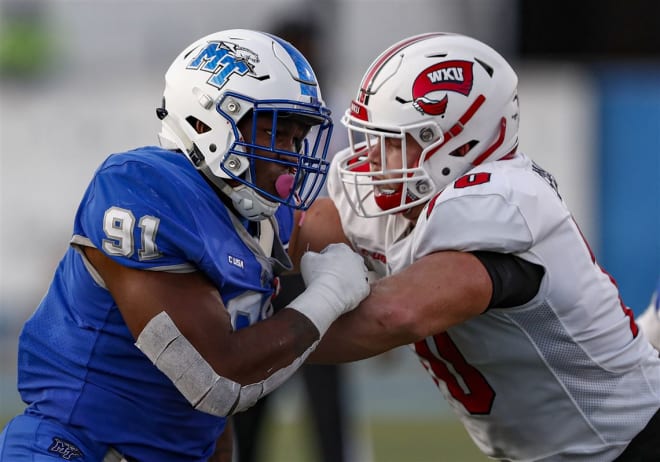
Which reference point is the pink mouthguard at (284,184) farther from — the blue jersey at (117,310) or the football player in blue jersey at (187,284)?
the blue jersey at (117,310)

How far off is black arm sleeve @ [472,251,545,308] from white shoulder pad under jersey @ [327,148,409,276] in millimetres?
421

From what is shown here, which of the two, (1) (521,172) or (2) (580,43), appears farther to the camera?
(2) (580,43)

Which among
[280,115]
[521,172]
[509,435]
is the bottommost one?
[509,435]

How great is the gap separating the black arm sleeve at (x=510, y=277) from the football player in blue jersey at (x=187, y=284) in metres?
0.27

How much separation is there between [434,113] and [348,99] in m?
4.03

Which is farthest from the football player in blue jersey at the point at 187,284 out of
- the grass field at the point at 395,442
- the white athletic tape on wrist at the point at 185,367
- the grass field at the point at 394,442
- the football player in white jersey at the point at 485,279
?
the grass field at the point at 395,442

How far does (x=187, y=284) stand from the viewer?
7.55 feet

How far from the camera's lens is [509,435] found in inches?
110

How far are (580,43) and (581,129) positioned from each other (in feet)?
2.30

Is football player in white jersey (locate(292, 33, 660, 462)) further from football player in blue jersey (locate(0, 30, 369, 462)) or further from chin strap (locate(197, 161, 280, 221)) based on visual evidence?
chin strap (locate(197, 161, 280, 221))

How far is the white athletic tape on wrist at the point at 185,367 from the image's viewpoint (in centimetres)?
225

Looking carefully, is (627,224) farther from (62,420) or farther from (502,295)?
(62,420)

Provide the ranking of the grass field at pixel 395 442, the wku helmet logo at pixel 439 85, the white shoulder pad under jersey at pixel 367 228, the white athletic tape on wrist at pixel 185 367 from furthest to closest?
the grass field at pixel 395 442
the white shoulder pad under jersey at pixel 367 228
the wku helmet logo at pixel 439 85
the white athletic tape on wrist at pixel 185 367

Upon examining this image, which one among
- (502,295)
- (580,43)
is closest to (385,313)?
(502,295)
